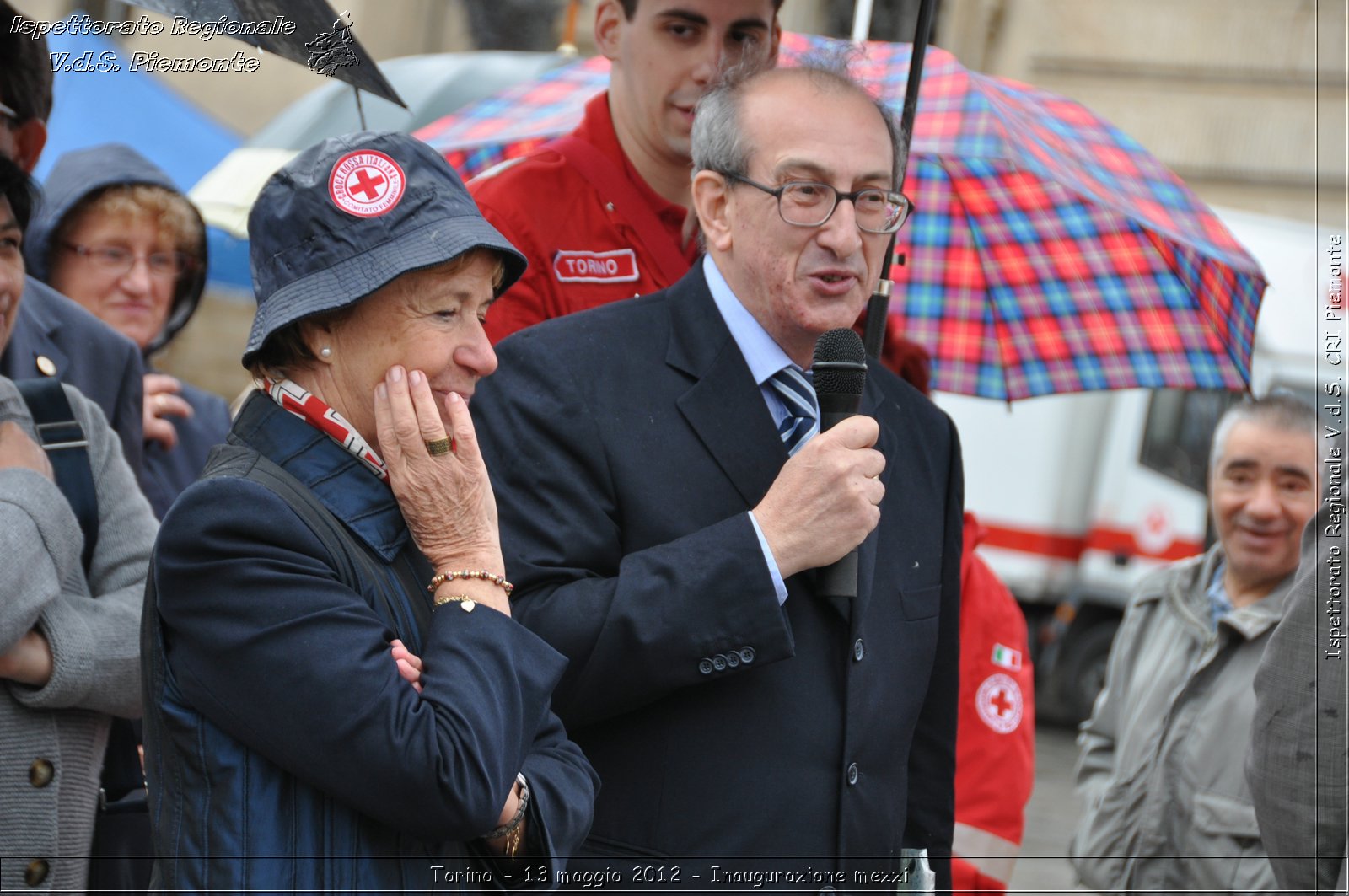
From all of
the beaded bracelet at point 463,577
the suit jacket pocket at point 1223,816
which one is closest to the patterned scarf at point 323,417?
the beaded bracelet at point 463,577

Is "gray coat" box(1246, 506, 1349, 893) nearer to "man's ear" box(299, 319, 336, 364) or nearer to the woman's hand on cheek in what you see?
the woman's hand on cheek

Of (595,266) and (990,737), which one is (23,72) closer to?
(595,266)

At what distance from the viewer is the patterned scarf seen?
211 cm

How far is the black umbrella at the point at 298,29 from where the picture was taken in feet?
7.39

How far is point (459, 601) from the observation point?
206cm

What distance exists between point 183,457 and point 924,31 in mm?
2204

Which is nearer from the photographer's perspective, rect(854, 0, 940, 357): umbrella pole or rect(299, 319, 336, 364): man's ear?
rect(299, 319, 336, 364): man's ear

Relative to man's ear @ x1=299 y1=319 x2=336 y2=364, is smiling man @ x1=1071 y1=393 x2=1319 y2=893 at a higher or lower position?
lower

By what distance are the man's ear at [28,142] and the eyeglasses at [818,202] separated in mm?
1422

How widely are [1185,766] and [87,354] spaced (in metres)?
3.09

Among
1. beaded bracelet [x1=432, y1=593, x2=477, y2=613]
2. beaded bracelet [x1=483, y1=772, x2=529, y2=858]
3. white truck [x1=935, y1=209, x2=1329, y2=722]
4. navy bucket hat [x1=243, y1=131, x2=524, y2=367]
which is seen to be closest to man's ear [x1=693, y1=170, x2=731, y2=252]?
navy bucket hat [x1=243, y1=131, x2=524, y2=367]

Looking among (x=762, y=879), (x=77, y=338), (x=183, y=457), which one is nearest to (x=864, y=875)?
(x=762, y=879)

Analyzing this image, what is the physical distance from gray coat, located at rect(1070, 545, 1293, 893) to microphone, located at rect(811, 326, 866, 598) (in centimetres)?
181

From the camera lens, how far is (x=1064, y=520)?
12.7 m
